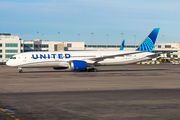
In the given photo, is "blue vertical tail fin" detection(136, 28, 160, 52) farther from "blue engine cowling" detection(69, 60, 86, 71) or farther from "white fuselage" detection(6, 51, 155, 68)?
"blue engine cowling" detection(69, 60, 86, 71)

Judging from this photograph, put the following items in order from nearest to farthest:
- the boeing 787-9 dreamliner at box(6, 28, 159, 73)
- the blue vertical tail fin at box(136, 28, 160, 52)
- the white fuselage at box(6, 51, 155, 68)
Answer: the boeing 787-9 dreamliner at box(6, 28, 159, 73) < the white fuselage at box(6, 51, 155, 68) < the blue vertical tail fin at box(136, 28, 160, 52)

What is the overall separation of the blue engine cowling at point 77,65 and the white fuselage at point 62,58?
9.19ft

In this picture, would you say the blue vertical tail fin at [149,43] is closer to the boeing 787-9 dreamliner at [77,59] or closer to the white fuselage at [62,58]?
the boeing 787-9 dreamliner at [77,59]

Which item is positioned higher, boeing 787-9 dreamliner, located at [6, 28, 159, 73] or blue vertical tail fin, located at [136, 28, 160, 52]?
blue vertical tail fin, located at [136, 28, 160, 52]

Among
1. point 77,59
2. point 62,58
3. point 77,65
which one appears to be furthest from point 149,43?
point 62,58

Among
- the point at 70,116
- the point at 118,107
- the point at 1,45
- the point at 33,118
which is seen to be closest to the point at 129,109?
the point at 118,107

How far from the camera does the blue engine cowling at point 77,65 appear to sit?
43.8 meters

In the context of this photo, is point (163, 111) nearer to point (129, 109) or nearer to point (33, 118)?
point (129, 109)

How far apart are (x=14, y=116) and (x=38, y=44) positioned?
124 m

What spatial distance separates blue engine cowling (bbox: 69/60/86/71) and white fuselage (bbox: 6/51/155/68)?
2800 mm

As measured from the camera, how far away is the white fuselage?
4544 cm

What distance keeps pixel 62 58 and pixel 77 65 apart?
4.24m

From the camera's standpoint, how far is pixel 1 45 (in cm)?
11800

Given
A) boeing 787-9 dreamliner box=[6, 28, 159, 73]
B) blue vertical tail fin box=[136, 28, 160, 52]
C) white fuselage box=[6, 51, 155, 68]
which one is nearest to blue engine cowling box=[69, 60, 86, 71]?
boeing 787-9 dreamliner box=[6, 28, 159, 73]
